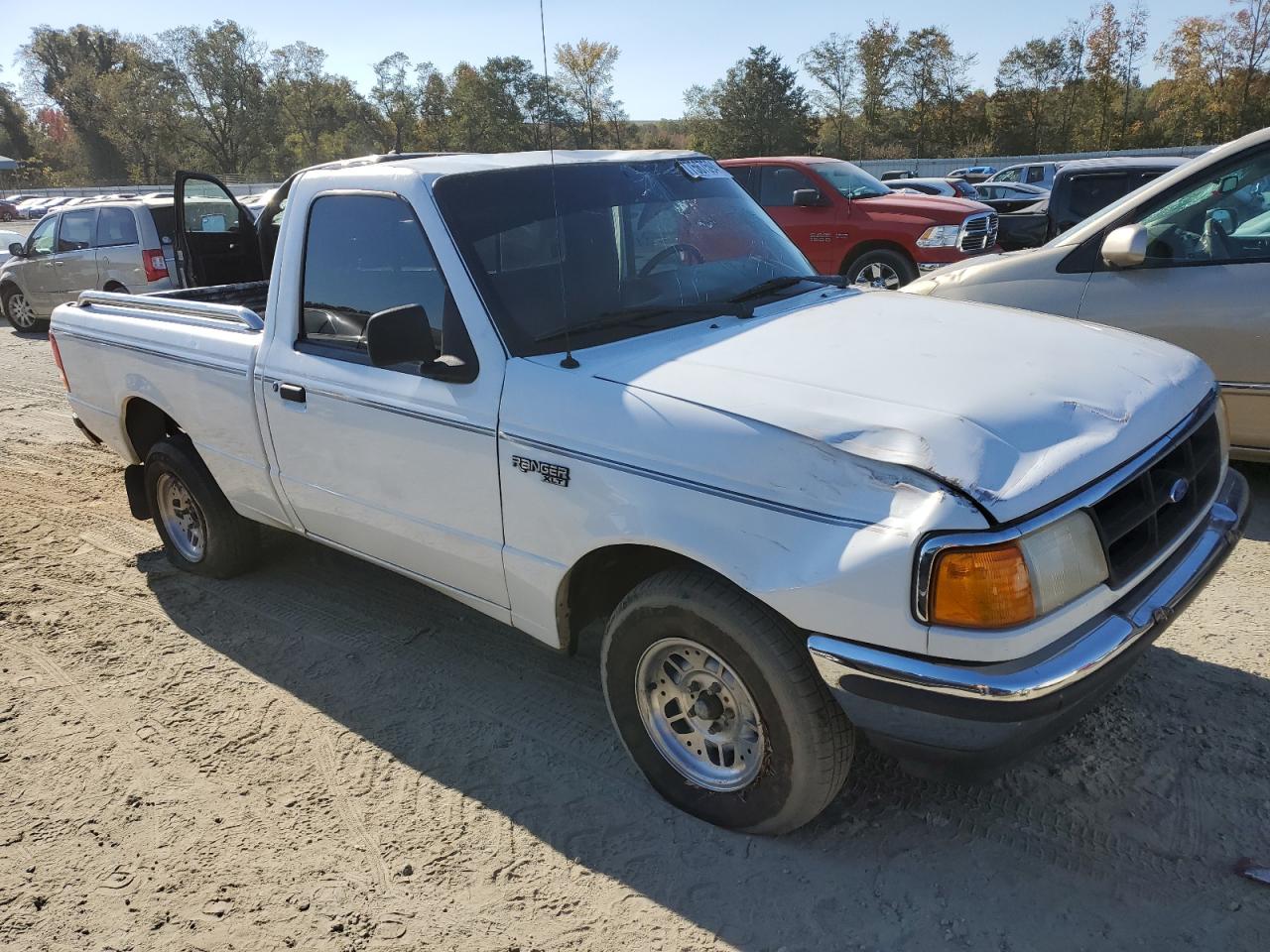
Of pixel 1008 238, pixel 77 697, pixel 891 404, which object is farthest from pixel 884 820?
pixel 1008 238

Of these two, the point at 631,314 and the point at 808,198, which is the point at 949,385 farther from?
the point at 808,198

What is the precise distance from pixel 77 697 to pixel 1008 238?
467 inches

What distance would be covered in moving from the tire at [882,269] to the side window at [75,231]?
9.98 m

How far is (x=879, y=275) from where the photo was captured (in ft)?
36.4

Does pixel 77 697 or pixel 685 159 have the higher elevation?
pixel 685 159

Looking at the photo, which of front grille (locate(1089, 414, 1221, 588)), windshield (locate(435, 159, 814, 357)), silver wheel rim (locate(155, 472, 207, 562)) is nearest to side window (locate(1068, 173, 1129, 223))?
windshield (locate(435, 159, 814, 357))

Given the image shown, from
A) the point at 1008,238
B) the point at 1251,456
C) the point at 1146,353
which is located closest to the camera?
the point at 1146,353

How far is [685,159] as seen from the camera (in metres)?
4.02

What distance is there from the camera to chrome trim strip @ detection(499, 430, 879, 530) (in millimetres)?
2264

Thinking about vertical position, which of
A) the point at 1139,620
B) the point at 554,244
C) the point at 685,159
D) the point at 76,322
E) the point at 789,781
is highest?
the point at 685,159

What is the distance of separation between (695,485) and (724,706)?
70 cm

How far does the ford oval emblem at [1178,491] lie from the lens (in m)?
2.61

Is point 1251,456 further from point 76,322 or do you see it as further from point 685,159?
point 76,322

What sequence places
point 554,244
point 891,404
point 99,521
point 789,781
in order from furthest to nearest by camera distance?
point 99,521, point 554,244, point 789,781, point 891,404
